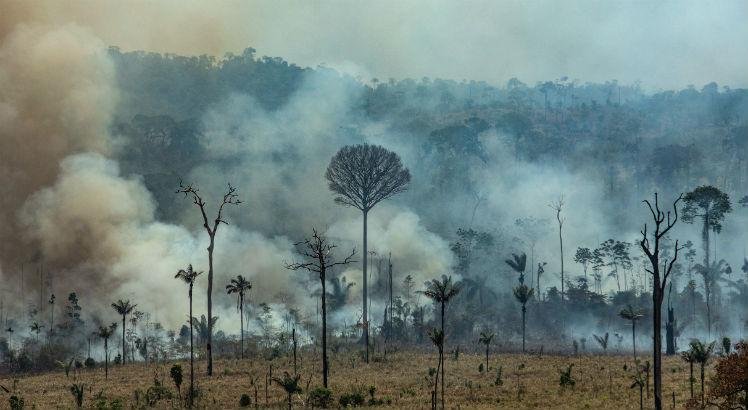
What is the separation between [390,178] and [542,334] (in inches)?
1013

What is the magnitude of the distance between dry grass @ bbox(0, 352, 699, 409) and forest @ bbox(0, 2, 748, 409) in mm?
338

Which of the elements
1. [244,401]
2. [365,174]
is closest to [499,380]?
[244,401]

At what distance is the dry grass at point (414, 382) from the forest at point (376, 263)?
338 millimetres

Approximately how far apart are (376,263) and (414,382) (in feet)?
224

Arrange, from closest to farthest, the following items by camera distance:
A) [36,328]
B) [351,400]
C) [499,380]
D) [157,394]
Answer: [351,400] < [157,394] < [499,380] < [36,328]

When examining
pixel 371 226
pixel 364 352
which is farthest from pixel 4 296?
pixel 364 352

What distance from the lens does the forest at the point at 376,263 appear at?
171 feet

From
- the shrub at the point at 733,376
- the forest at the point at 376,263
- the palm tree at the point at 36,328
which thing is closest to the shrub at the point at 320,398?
the forest at the point at 376,263

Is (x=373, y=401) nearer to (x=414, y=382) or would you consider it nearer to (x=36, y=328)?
(x=414, y=382)

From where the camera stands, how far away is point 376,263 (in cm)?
12081

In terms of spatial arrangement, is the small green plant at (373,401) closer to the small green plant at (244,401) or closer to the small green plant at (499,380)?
the small green plant at (244,401)

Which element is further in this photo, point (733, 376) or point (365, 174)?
point (365, 174)

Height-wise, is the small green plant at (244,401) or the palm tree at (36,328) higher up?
the palm tree at (36,328)

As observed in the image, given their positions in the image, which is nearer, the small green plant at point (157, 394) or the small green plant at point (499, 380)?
the small green plant at point (157, 394)
